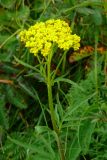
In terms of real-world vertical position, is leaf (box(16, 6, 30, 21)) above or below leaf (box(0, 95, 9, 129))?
above

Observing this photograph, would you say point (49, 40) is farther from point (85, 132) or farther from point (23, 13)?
point (23, 13)

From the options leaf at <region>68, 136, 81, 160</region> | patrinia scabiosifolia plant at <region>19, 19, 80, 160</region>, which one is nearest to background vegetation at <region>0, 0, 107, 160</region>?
leaf at <region>68, 136, 81, 160</region>

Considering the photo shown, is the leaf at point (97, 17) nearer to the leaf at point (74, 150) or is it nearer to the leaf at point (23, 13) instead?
the leaf at point (23, 13)

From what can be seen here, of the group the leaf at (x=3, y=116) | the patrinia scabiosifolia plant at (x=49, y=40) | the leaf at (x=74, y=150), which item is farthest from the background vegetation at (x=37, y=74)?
the patrinia scabiosifolia plant at (x=49, y=40)

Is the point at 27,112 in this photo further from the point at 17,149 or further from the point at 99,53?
the point at 99,53

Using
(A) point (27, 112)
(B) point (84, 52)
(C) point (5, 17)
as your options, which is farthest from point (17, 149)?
(C) point (5, 17)

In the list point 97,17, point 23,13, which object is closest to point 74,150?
point 97,17

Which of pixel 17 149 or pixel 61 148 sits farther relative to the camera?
pixel 17 149

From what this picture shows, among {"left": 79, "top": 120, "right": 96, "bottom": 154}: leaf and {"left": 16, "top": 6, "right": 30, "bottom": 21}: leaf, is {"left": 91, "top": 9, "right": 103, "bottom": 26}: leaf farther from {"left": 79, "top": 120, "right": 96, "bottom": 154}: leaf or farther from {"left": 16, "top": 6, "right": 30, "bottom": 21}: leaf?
{"left": 79, "top": 120, "right": 96, "bottom": 154}: leaf
